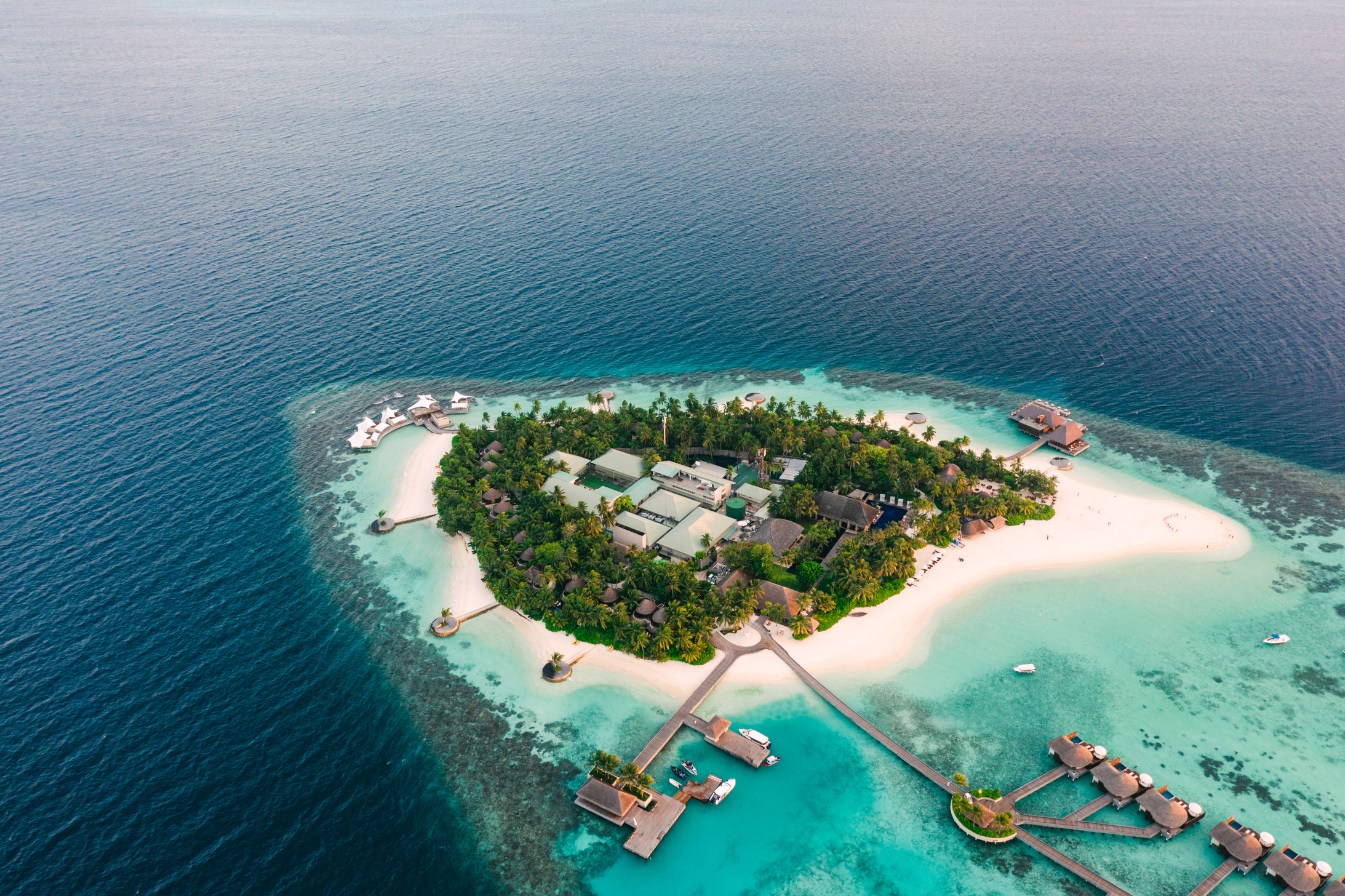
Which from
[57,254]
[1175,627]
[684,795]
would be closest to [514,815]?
[684,795]

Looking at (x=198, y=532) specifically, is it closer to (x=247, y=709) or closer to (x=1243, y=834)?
(x=247, y=709)

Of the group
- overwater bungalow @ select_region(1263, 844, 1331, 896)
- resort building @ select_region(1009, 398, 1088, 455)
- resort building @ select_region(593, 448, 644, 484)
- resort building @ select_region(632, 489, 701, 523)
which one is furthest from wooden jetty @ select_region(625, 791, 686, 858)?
resort building @ select_region(1009, 398, 1088, 455)

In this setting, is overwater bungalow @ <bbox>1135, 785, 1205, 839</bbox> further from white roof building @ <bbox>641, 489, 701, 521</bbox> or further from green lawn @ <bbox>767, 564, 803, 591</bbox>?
white roof building @ <bbox>641, 489, 701, 521</bbox>

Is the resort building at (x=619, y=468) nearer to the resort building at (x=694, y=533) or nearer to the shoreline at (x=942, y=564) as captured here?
the resort building at (x=694, y=533)

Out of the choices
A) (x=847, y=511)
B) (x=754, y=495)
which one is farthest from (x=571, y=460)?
(x=847, y=511)

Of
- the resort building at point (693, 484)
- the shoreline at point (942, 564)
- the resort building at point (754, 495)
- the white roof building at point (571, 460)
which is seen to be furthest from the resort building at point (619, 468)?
the shoreline at point (942, 564)

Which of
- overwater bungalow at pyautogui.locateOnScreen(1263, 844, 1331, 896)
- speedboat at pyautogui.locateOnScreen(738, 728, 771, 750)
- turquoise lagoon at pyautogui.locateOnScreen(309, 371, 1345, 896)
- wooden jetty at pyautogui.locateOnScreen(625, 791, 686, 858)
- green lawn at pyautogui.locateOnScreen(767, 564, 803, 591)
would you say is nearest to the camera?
overwater bungalow at pyautogui.locateOnScreen(1263, 844, 1331, 896)
